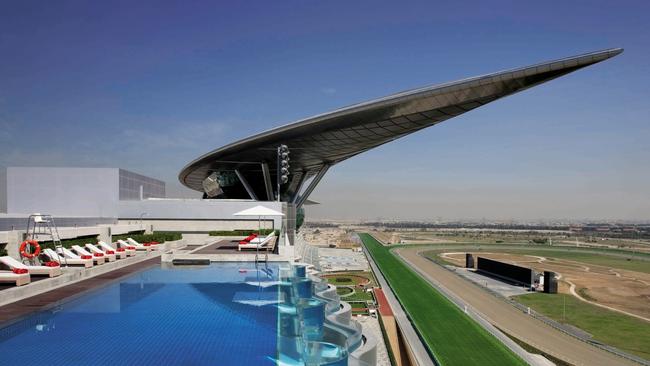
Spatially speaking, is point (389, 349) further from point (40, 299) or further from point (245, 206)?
point (245, 206)

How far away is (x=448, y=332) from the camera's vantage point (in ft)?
76.2

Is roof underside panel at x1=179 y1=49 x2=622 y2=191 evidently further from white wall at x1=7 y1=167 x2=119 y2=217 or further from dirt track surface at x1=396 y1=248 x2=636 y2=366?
dirt track surface at x1=396 y1=248 x2=636 y2=366

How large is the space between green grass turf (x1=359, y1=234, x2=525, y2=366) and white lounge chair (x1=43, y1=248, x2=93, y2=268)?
A: 47.0 feet

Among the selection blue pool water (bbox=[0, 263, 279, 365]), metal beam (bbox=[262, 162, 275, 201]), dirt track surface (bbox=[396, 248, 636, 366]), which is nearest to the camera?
blue pool water (bbox=[0, 263, 279, 365])

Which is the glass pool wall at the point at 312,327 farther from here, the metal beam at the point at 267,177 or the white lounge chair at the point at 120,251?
the metal beam at the point at 267,177

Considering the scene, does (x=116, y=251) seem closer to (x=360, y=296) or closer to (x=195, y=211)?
(x=195, y=211)

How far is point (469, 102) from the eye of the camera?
2042 centimetres

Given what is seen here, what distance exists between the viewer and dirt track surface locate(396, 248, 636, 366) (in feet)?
66.6

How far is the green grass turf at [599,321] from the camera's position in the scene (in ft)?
76.7

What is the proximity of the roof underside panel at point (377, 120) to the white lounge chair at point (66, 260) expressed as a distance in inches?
511

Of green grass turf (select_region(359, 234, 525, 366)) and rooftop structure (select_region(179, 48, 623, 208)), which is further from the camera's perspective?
green grass turf (select_region(359, 234, 525, 366))

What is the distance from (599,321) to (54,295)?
99.4 ft

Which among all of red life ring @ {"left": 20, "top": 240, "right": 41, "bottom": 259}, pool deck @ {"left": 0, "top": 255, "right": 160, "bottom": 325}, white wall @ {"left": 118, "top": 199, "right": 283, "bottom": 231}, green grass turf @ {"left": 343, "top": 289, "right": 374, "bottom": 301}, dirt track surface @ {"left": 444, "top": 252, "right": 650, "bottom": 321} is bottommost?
dirt track surface @ {"left": 444, "top": 252, "right": 650, "bottom": 321}

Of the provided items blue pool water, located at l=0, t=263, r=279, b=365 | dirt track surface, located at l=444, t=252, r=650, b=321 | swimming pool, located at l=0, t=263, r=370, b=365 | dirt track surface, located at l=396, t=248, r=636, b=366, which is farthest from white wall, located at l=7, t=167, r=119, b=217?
dirt track surface, located at l=444, t=252, r=650, b=321
